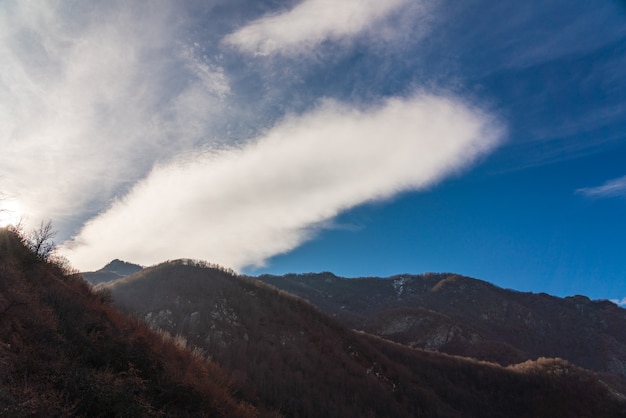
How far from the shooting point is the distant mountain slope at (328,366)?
34.6 metres

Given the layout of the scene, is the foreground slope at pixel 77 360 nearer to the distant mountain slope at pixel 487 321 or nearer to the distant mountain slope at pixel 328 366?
the distant mountain slope at pixel 328 366

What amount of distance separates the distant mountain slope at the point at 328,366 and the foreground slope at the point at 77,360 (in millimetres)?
16553

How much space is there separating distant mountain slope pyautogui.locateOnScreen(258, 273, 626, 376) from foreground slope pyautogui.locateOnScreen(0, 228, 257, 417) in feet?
305

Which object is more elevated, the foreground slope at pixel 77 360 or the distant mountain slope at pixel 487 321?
the distant mountain slope at pixel 487 321

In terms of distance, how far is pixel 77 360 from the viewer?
9.96 metres

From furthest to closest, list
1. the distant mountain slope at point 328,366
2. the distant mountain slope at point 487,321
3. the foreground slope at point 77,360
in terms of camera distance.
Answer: the distant mountain slope at point 487,321 → the distant mountain slope at point 328,366 → the foreground slope at point 77,360

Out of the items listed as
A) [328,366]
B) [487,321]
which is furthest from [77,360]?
[487,321]

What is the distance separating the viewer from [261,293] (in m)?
58.9

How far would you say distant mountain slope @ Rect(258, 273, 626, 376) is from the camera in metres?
98.4

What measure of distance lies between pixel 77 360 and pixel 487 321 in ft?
518

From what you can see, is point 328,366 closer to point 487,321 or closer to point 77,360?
point 77,360

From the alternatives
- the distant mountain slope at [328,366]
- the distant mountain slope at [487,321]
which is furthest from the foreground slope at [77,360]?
the distant mountain slope at [487,321]

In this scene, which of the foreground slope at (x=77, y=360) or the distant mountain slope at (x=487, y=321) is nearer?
the foreground slope at (x=77, y=360)

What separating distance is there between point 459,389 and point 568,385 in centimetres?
1450
